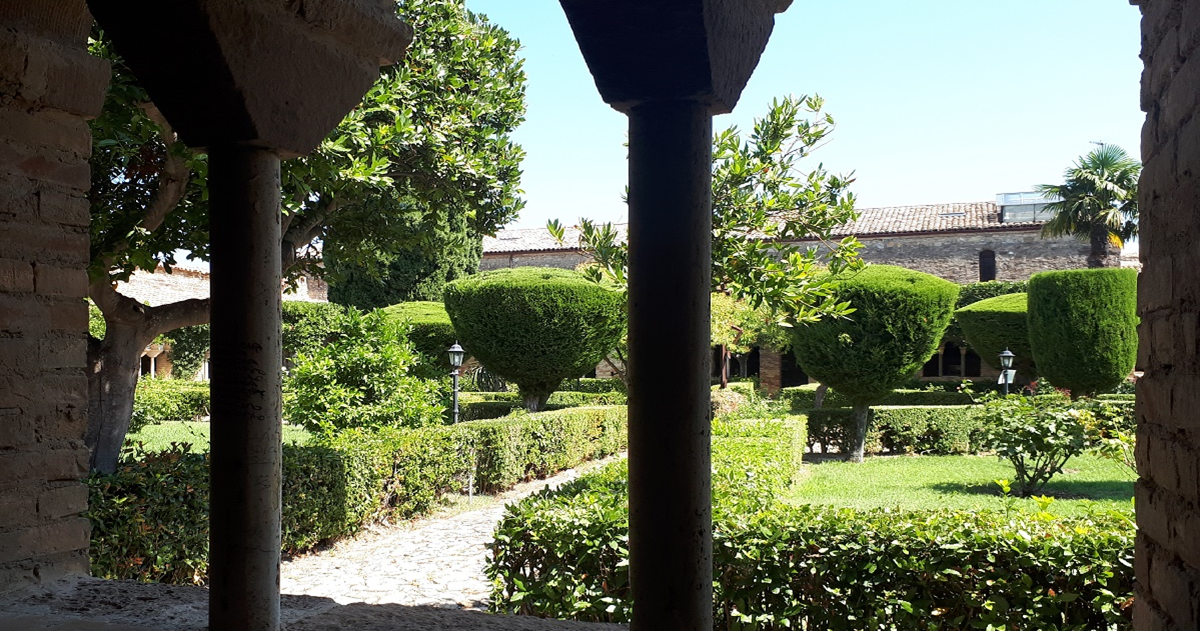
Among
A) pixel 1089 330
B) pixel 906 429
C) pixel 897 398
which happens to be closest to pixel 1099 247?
pixel 897 398

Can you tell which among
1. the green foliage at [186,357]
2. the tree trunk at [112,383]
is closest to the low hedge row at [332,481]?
the tree trunk at [112,383]

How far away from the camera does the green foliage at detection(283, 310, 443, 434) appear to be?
33.9 ft

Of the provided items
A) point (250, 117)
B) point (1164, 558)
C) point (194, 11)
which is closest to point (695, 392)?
point (1164, 558)

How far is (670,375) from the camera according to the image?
2.06 metres

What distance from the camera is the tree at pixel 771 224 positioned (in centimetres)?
763

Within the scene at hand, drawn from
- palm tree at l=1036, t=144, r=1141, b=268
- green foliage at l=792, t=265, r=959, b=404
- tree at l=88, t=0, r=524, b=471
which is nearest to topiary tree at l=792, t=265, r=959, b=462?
green foliage at l=792, t=265, r=959, b=404

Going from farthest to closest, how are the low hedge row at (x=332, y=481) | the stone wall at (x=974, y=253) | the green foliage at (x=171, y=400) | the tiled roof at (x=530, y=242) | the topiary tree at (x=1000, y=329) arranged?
1. the tiled roof at (x=530, y=242)
2. the stone wall at (x=974, y=253)
3. the topiary tree at (x=1000, y=329)
4. the green foliage at (x=171, y=400)
5. the low hedge row at (x=332, y=481)

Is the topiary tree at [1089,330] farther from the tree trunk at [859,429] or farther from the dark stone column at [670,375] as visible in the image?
the dark stone column at [670,375]

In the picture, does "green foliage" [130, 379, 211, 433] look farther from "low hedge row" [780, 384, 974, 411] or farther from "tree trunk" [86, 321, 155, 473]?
"low hedge row" [780, 384, 974, 411]

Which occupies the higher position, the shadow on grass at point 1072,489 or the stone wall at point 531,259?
the stone wall at point 531,259

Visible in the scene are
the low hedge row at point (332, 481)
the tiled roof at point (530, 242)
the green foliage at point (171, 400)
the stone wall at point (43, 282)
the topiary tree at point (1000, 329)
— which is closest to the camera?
the stone wall at point (43, 282)

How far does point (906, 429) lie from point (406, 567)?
10427mm

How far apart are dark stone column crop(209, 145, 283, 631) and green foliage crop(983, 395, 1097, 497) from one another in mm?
9035

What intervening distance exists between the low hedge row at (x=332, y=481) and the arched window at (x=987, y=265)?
1953cm
